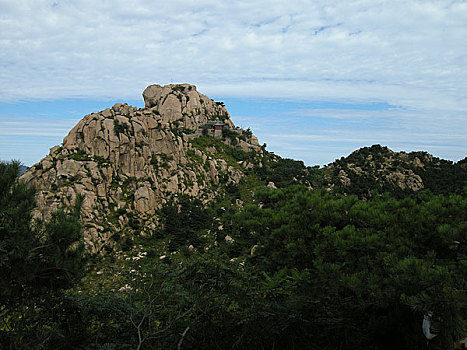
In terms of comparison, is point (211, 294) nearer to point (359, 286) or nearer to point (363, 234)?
point (359, 286)

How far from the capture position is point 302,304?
7395mm

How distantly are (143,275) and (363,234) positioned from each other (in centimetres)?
596

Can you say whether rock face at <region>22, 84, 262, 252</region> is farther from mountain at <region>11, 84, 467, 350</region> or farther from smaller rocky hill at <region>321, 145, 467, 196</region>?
mountain at <region>11, 84, 467, 350</region>

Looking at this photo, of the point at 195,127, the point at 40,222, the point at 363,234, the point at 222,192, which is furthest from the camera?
the point at 195,127

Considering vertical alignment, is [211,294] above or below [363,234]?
below

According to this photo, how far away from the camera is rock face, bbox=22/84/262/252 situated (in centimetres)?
4175

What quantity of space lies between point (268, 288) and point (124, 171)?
44287mm

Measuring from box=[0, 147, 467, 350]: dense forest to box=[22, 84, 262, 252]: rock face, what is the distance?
3103 centimetres

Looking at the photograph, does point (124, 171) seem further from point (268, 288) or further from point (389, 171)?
point (389, 171)

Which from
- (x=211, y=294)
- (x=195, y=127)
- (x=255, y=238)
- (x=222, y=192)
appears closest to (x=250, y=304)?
(x=211, y=294)

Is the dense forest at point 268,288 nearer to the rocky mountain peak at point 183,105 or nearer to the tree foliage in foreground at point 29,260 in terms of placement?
the tree foliage in foreground at point 29,260

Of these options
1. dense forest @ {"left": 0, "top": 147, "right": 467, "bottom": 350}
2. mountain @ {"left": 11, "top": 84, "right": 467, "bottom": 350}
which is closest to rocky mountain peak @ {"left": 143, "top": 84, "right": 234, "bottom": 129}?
mountain @ {"left": 11, "top": 84, "right": 467, "bottom": 350}

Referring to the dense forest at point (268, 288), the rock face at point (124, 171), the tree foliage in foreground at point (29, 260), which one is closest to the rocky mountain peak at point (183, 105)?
the rock face at point (124, 171)

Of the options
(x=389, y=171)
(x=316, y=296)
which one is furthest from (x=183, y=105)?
(x=316, y=296)
